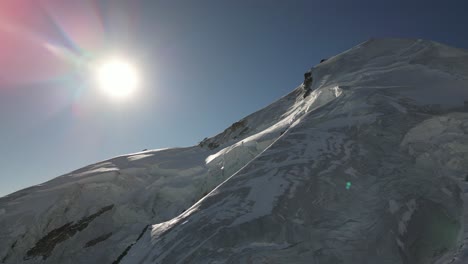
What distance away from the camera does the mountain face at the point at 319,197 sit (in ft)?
22.4

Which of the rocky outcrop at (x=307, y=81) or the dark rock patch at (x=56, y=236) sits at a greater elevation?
the rocky outcrop at (x=307, y=81)

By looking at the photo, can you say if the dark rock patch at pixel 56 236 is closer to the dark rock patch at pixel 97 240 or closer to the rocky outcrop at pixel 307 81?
the dark rock patch at pixel 97 240

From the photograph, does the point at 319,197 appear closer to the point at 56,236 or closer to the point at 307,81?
the point at 56,236

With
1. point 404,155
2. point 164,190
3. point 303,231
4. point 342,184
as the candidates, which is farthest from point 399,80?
point 164,190

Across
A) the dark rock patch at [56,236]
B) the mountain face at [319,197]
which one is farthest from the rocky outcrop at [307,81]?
the dark rock patch at [56,236]

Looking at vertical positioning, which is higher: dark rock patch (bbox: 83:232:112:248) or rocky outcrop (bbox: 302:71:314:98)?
rocky outcrop (bbox: 302:71:314:98)

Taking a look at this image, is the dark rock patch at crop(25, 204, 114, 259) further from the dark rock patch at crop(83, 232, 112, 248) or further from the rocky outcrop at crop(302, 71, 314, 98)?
the rocky outcrop at crop(302, 71, 314, 98)

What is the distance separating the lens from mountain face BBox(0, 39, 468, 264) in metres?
6.83

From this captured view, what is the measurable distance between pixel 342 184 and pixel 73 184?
1696 centimetres

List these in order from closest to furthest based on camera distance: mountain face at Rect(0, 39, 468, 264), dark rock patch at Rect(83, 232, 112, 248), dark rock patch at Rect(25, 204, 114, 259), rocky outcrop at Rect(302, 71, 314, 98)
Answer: mountain face at Rect(0, 39, 468, 264) → dark rock patch at Rect(25, 204, 114, 259) → dark rock patch at Rect(83, 232, 112, 248) → rocky outcrop at Rect(302, 71, 314, 98)

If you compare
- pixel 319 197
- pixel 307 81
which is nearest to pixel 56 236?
pixel 319 197

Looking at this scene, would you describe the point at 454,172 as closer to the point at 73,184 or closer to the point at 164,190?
the point at 164,190

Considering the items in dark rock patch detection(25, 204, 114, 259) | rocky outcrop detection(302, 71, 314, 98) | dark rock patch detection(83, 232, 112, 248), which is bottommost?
dark rock patch detection(83, 232, 112, 248)

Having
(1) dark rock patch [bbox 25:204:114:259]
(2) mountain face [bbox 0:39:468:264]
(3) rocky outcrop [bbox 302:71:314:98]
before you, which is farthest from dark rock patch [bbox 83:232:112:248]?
(3) rocky outcrop [bbox 302:71:314:98]
